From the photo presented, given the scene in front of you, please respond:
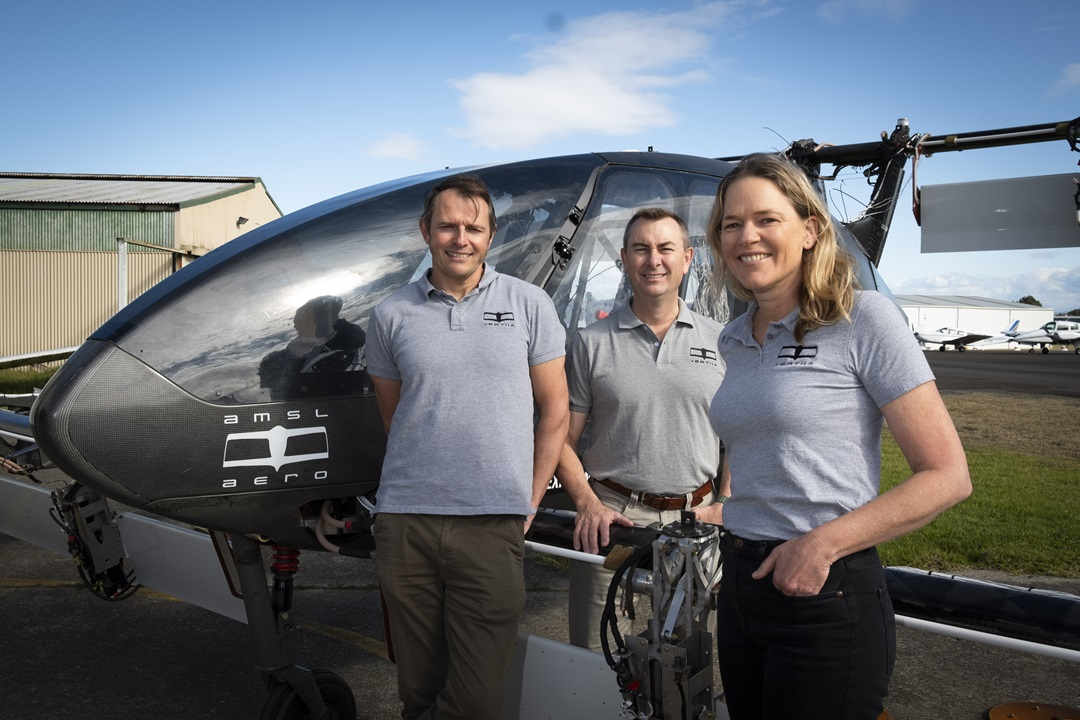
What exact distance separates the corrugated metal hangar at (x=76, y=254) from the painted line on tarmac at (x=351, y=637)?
60.6ft

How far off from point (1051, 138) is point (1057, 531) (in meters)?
3.42

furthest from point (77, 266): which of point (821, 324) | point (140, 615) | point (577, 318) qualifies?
point (821, 324)

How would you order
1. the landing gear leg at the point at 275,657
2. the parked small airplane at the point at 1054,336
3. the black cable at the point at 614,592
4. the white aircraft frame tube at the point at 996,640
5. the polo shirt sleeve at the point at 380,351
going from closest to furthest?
1. the white aircraft frame tube at the point at 996,640
2. the black cable at the point at 614,592
3. the polo shirt sleeve at the point at 380,351
4. the landing gear leg at the point at 275,657
5. the parked small airplane at the point at 1054,336

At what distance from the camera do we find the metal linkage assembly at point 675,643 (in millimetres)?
1819

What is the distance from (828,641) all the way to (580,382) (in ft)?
4.05

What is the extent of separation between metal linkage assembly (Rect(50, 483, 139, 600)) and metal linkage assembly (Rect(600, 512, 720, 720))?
266 cm

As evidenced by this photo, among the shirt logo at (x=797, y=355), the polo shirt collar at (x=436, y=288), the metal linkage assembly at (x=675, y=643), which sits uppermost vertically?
the polo shirt collar at (x=436, y=288)

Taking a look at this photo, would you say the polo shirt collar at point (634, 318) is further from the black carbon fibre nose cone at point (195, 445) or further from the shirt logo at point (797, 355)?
the shirt logo at point (797, 355)

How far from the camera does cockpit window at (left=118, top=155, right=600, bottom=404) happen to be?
7.59ft

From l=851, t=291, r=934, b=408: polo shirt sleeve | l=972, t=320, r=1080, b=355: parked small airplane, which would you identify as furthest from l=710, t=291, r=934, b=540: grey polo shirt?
l=972, t=320, r=1080, b=355: parked small airplane

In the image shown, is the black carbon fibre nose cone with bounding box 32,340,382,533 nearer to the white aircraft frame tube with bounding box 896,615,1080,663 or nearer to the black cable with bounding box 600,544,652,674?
the black cable with bounding box 600,544,652,674

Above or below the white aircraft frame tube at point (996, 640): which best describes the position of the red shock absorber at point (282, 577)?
below

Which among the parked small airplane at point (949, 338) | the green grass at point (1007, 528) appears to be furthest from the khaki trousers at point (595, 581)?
the parked small airplane at point (949, 338)

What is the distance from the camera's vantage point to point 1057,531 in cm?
639
